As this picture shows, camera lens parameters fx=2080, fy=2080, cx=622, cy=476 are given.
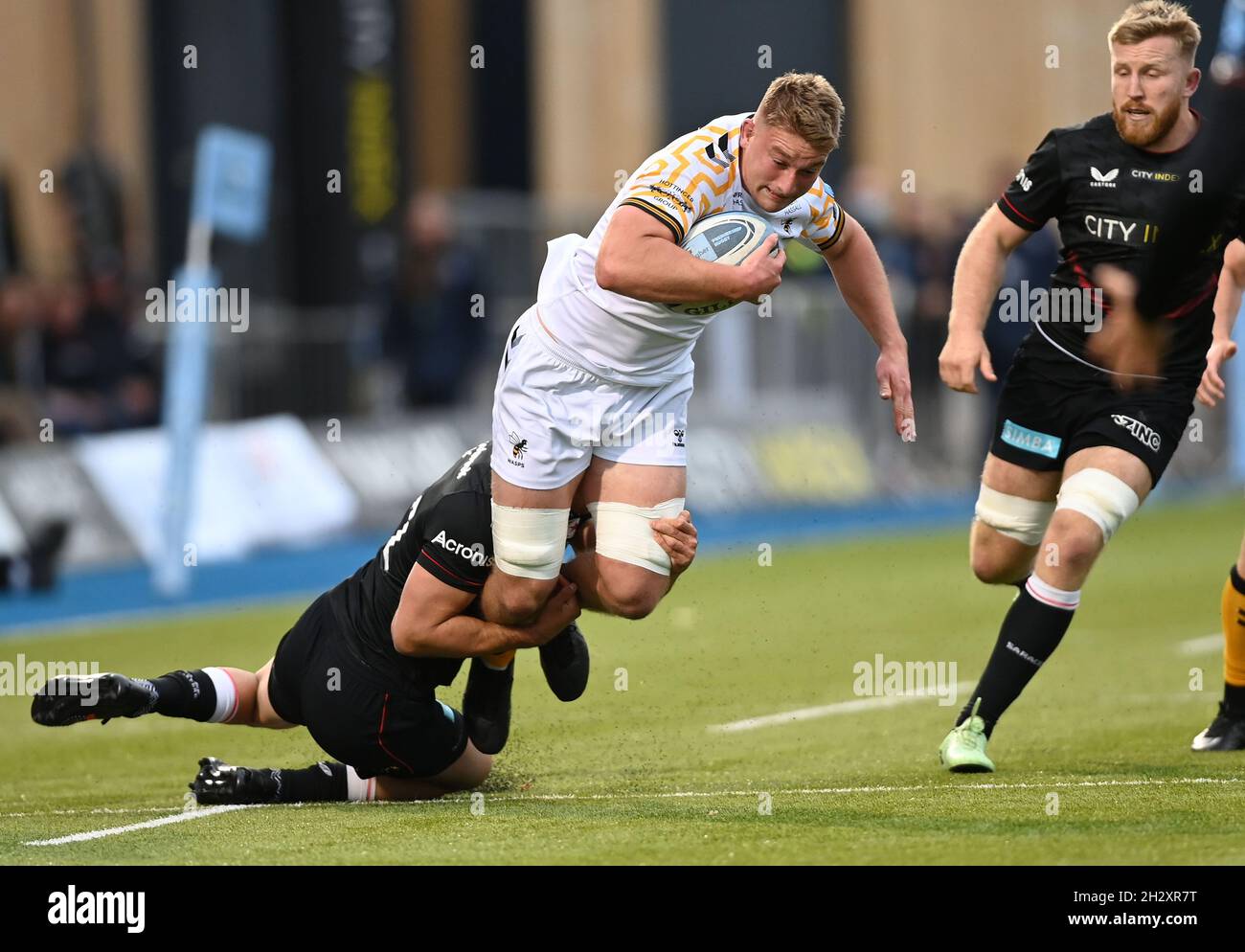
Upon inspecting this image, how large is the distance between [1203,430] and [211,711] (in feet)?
57.3

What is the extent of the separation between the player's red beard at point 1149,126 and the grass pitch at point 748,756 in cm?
230

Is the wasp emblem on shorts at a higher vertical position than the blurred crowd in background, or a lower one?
higher

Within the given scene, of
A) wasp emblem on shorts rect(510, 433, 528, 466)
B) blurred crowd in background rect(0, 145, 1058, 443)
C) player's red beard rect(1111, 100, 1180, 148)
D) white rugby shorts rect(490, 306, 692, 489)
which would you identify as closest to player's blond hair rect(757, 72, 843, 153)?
white rugby shorts rect(490, 306, 692, 489)

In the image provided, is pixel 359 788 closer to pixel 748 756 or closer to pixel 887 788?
pixel 748 756

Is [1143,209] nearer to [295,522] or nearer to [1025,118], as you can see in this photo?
[295,522]

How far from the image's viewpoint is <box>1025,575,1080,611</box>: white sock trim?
7633mm

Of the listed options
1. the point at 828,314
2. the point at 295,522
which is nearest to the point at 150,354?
the point at 295,522

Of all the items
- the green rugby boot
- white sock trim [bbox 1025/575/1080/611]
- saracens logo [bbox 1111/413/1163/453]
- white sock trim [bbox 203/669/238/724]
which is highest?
saracens logo [bbox 1111/413/1163/453]

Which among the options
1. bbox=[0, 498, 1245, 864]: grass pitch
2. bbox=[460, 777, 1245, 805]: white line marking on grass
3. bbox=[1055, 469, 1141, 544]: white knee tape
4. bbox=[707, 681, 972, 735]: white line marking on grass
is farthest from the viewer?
bbox=[707, 681, 972, 735]: white line marking on grass

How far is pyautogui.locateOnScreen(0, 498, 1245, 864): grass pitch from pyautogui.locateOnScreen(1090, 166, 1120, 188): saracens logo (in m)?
2.15

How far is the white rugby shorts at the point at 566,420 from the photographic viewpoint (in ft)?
24.4

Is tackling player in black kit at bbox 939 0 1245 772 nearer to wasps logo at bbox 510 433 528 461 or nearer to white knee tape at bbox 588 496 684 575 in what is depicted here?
white knee tape at bbox 588 496 684 575

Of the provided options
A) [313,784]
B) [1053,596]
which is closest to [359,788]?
[313,784]

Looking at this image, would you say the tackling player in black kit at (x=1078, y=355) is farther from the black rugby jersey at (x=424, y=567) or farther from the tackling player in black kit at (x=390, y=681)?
the black rugby jersey at (x=424, y=567)
